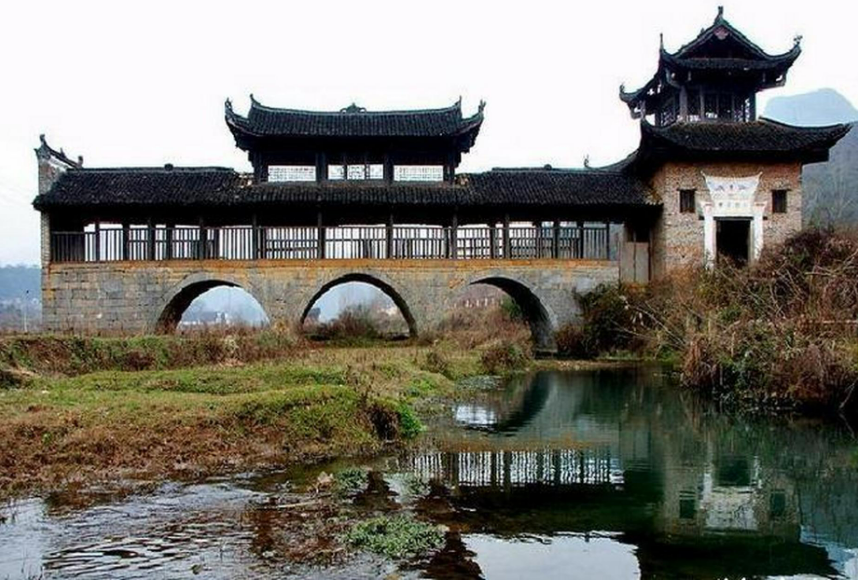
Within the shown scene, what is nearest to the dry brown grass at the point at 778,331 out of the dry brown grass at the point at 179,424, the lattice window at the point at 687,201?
the lattice window at the point at 687,201

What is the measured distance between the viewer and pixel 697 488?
11.2 meters

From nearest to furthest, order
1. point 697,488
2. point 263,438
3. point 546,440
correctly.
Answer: point 697,488 < point 263,438 < point 546,440

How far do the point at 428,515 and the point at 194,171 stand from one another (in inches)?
1036

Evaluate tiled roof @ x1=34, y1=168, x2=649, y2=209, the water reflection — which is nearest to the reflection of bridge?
the water reflection

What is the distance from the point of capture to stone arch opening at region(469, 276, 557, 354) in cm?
3209

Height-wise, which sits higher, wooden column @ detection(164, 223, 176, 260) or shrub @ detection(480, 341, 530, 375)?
wooden column @ detection(164, 223, 176, 260)

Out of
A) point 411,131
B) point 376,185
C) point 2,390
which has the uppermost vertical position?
point 411,131

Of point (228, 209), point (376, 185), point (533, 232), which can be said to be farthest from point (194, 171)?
point (533, 232)

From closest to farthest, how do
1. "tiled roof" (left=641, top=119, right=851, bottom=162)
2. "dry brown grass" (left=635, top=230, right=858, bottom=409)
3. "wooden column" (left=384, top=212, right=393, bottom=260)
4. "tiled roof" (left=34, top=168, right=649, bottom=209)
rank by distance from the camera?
"dry brown grass" (left=635, top=230, right=858, bottom=409), "tiled roof" (left=34, top=168, right=649, bottom=209), "tiled roof" (left=641, top=119, right=851, bottom=162), "wooden column" (left=384, top=212, right=393, bottom=260)

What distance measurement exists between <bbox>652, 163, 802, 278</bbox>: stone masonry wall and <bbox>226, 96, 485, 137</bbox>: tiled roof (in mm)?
7820

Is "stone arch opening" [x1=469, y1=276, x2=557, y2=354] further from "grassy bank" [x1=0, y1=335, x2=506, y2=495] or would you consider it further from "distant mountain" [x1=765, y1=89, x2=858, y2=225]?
"grassy bank" [x1=0, y1=335, x2=506, y2=495]

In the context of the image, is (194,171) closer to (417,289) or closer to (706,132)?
(417,289)

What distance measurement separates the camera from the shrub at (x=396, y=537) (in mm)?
8078

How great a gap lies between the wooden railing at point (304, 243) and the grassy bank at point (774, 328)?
21.3ft
